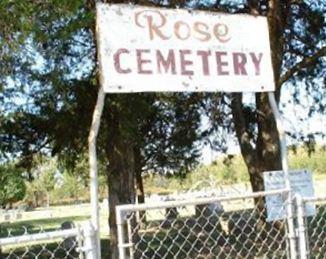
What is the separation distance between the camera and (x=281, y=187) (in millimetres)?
4637

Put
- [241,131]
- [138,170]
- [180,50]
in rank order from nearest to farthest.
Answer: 1. [180,50]
2. [241,131]
3. [138,170]

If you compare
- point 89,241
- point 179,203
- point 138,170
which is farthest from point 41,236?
point 138,170

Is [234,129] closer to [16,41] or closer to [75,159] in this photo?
[75,159]

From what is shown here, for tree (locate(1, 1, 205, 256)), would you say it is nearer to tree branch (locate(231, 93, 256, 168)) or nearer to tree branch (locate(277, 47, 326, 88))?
tree branch (locate(231, 93, 256, 168))

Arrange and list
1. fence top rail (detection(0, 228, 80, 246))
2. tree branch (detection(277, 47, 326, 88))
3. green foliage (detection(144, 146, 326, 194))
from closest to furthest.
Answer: fence top rail (detection(0, 228, 80, 246)) → tree branch (detection(277, 47, 326, 88)) → green foliage (detection(144, 146, 326, 194))

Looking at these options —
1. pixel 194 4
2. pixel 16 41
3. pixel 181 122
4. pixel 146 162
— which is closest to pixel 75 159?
pixel 181 122

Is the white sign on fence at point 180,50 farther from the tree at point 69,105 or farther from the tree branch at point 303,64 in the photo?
the tree branch at point 303,64

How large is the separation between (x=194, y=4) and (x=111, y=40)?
10151 millimetres

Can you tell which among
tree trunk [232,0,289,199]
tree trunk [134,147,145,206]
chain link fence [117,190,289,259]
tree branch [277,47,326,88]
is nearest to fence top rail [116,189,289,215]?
chain link fence [117,190,289,259]

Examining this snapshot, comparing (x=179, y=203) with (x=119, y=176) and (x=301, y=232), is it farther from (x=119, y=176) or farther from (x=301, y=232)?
(x=119, y=176)

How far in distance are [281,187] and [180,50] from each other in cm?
131

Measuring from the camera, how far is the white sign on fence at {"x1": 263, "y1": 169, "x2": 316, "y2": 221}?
4336mm

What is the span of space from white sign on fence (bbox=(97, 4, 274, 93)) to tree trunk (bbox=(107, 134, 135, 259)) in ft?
A: 28.7

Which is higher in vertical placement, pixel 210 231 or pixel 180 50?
pixel 180 50
